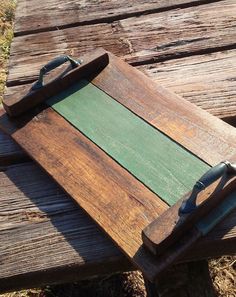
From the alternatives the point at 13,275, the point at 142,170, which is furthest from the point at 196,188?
the point at 13,275

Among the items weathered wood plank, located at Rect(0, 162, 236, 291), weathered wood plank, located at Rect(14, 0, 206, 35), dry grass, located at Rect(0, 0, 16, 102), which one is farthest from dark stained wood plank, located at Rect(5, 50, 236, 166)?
dry grass, located at Rect(0, 0, 16, 102)

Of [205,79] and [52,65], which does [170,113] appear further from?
[52,65]

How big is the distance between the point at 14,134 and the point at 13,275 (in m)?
0.53

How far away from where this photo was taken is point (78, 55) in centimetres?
197

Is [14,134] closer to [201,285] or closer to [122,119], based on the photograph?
[122,119]

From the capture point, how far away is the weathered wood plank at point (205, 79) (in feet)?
5.19

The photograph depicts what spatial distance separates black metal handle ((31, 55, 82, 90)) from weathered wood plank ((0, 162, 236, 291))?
1.45 ft

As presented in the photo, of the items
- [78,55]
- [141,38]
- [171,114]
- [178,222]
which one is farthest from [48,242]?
[141,38]

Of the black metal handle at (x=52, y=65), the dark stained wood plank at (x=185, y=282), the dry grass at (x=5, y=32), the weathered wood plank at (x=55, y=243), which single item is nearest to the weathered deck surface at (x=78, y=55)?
the weathered wood plank at (x=55, y=243)

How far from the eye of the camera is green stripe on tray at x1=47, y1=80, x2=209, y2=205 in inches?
48.8

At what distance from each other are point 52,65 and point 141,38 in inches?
24.7

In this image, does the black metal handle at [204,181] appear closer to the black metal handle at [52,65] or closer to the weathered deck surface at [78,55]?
the weathered deck surface at [78,55]

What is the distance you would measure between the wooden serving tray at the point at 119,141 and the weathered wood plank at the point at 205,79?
0.13 meters

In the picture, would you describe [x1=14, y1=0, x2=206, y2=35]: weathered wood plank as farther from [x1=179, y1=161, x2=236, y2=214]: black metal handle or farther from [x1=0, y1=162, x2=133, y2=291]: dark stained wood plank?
[x1=179, y1=161, x2=236, y2=214]: black metal handle
